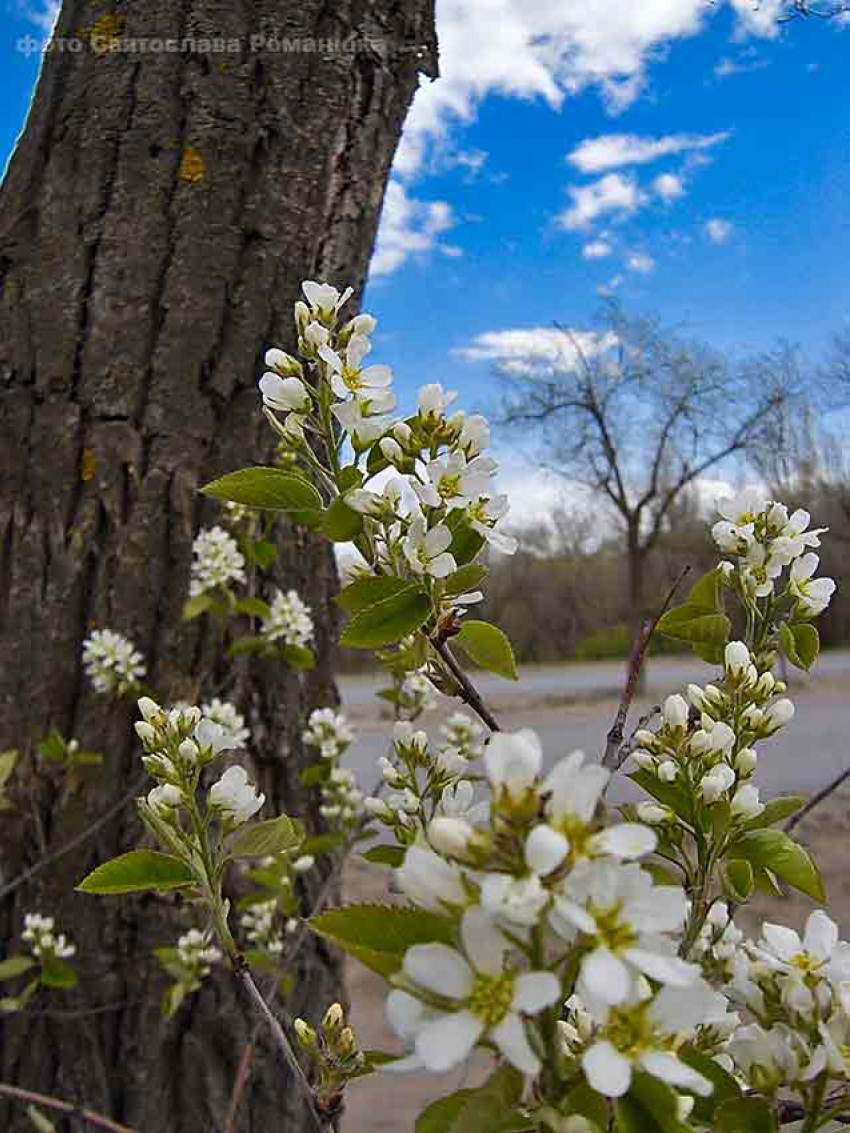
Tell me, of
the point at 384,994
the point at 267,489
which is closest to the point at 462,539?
the point at 267,489

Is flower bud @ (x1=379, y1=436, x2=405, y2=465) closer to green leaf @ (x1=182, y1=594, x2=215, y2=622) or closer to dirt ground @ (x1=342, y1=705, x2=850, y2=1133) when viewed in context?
dirt ground @ (x1=342, y1=705, x2=850, y2=1133)

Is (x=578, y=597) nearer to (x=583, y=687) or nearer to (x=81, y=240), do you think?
(x=583, y=687)

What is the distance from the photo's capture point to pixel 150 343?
193 cm

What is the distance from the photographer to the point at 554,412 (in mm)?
13836

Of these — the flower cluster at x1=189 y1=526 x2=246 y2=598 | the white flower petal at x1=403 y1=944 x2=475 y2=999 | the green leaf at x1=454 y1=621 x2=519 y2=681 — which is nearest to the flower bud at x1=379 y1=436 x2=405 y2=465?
the green leaf at x1=454 y1=621 x2=519 y2=681

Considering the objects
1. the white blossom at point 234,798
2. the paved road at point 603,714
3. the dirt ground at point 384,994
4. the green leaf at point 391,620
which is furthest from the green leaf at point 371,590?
the paved road at point 603,714

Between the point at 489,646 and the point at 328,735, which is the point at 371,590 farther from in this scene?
the point at 328,735

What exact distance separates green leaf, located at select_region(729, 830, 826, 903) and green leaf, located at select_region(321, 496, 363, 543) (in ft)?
1.03

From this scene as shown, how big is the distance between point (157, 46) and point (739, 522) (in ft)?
5.83

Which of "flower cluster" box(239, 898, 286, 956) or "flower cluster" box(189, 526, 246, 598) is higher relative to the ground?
"flower cluster" box(189, 526, 246, 598)

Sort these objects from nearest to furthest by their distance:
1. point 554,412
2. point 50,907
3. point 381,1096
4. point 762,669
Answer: point 762,669, point 50,907, point 381,1096, point 554,412

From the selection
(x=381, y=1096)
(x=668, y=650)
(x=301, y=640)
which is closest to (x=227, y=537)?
(x=301, y=640)

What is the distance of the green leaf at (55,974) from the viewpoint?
5.64 feet

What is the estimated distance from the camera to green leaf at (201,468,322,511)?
628 mm
